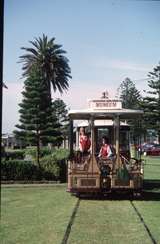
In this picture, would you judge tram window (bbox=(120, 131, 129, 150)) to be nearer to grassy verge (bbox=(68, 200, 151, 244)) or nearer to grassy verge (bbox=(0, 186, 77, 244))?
grassy verge (bbox=(0, 186, 77, 244))

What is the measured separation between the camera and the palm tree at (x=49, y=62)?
68.8 meters

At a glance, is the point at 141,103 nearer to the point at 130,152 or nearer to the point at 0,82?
the point at 130,152

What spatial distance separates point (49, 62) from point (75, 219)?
59.3m

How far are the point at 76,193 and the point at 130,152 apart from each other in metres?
3.11

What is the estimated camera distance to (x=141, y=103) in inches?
2977

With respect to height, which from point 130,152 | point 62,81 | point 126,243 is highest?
point 62,81

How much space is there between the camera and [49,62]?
69438 millimetres

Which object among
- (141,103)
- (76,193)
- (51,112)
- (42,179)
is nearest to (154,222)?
(76,193)

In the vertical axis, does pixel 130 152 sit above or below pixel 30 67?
below

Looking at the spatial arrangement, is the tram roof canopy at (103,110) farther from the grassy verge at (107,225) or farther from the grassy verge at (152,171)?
the grassy verge at (152,171)

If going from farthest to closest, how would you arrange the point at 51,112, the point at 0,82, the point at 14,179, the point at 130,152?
the point at 51,112, the point at 14,179, the point at 130,152, the point at 0,82

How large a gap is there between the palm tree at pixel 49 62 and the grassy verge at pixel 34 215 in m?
51.6

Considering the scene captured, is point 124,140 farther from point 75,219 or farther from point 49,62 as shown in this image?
point 49,62

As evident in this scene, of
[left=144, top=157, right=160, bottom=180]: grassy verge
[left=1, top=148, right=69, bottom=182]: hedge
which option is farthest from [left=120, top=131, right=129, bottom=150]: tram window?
[left=144, top=157, right=160, bottom=180]: grassy verge
